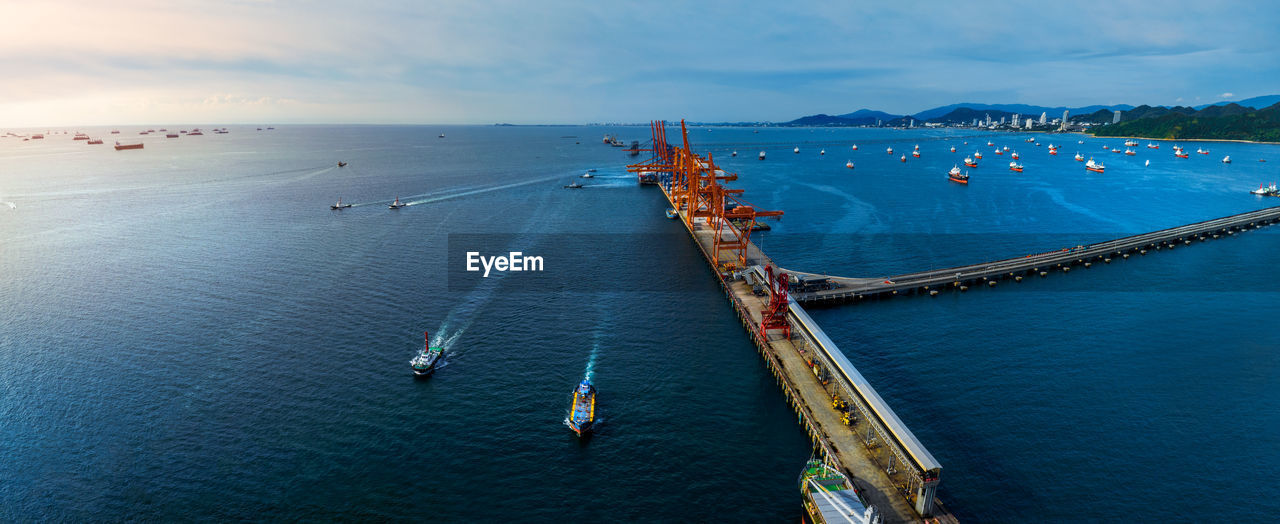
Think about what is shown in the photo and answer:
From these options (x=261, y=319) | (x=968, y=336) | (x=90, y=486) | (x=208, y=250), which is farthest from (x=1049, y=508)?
(x=208, y=250)

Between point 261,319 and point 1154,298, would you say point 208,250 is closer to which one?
point 261,319

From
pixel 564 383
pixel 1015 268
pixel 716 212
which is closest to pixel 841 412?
pixel 564 383

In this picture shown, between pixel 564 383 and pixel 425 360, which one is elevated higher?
pixel 425 360

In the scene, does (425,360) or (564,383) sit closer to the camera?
(564,383)

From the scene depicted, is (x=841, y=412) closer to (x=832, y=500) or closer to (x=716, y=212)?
(x=832, y=500)

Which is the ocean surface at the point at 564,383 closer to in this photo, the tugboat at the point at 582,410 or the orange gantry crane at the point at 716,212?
the tugboat at the point at 582,410

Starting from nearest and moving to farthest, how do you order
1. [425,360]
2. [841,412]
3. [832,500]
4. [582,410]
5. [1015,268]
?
[832,500] < [841,412] < [582,410] < [425,360] < [1015,268]

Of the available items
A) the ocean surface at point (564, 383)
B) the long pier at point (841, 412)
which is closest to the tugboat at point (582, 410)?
the ocean surface at point (564, 383)
